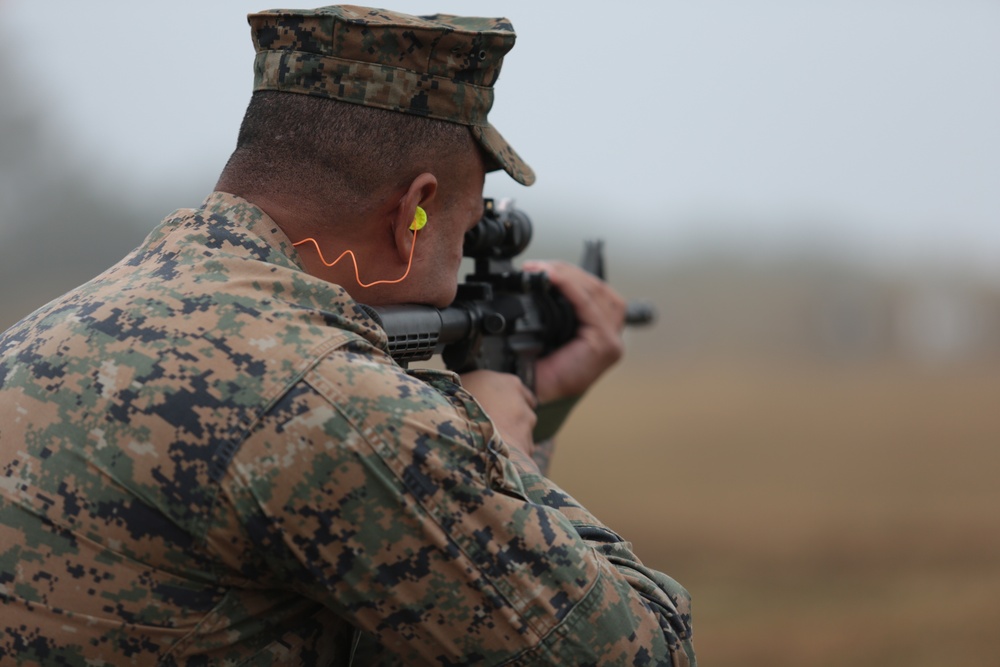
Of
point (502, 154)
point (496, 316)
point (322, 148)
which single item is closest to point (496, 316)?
point (496, 316)

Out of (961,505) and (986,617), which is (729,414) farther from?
(986,617)

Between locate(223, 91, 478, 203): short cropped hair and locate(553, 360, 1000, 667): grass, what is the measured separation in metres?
4.14

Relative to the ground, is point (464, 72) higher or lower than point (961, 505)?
higher

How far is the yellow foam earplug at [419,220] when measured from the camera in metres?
1.75

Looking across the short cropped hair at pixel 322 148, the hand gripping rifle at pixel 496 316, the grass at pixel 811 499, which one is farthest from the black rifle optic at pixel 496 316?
the grass at pixel 811 499

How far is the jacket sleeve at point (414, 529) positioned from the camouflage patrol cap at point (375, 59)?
1.56 feet

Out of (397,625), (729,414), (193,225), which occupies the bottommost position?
(729,414)

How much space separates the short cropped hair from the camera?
166 cm

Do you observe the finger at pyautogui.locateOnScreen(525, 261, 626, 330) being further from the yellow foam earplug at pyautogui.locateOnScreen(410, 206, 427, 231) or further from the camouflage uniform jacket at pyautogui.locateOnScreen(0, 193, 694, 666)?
the camouflage uniform jacket at pyautogui.locateOnScreen(0, 193, 694, 666)

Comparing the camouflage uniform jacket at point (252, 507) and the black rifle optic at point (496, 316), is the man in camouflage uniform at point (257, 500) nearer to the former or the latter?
the camouflage uniform jacket at point (252, 507)

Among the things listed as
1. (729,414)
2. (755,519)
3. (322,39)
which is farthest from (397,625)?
(729,414)

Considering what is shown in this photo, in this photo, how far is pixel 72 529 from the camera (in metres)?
1.34

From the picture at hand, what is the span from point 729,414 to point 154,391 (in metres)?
9.13

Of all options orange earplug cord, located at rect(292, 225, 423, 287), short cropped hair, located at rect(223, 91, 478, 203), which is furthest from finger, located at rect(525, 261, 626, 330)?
short cropped hair, located at rect(223, 91, 478, 203)
